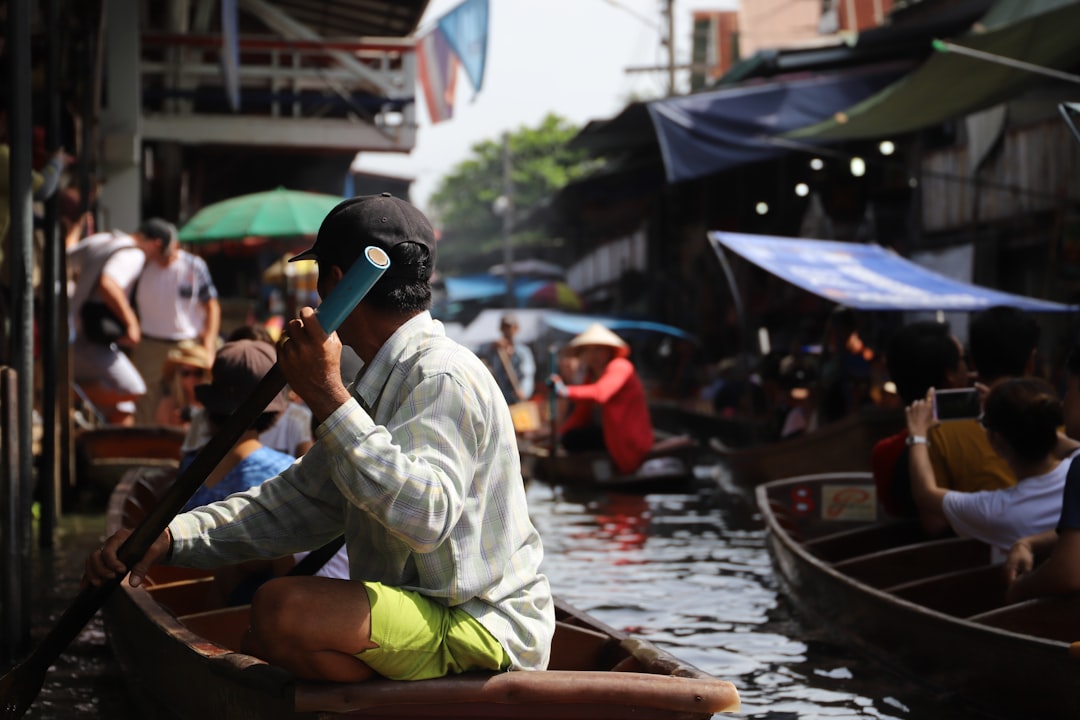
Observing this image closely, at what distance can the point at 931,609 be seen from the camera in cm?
498

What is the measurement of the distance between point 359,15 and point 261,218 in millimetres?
8278

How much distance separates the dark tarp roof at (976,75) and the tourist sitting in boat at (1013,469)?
519 centimetres

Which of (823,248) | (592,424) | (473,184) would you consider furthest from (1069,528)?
(473,184)

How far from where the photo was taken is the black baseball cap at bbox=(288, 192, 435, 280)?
271 cm

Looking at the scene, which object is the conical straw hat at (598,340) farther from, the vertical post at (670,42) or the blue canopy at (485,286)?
the blue canopy at (485,286)

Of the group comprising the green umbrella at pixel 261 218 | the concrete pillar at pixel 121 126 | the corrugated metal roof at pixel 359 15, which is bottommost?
the green umbrella at pixel 261 218

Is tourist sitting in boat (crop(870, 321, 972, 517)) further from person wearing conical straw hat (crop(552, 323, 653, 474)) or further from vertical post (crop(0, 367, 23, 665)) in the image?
person wearing conical straw hat (crop(552, 323, 653, 474))

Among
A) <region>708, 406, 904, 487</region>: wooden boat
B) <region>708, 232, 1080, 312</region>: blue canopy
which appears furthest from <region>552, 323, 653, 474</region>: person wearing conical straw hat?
<region>708, 232, 1080, 312</region>: blue canopy

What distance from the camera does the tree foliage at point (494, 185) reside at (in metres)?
46.6

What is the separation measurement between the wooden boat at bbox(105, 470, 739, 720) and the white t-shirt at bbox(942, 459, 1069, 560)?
6.08 feet

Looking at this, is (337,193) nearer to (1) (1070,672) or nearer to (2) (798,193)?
(2) (798,193)

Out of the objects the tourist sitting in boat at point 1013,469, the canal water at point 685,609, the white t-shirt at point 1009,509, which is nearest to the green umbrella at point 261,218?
the canal water at point 685,609

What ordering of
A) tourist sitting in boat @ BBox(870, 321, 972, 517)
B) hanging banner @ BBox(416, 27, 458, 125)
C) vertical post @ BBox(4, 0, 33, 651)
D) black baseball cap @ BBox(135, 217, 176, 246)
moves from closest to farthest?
vertical post @ BBox(4, 0, 33, 651)
tourist sitting in boat @ BBox(870, 321, 972, 517)
black baseball cap @ BBox(135, 217, 176, 246)
hanging banner @ BBox(416, 27, 458, 125)

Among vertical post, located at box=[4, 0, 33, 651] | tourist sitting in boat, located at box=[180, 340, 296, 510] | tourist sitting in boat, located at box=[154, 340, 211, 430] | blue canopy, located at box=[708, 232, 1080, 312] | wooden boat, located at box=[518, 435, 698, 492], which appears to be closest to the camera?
tourist sitting in boat, located at box=[180, 340, 296, 510]
